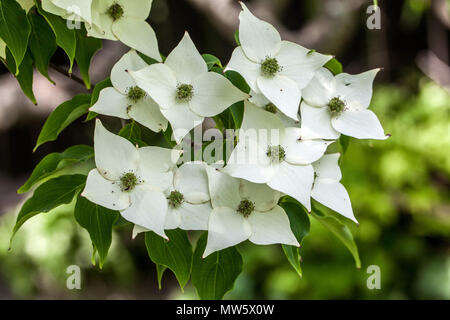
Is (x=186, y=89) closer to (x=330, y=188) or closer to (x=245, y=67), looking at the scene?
(x=245, y=67)

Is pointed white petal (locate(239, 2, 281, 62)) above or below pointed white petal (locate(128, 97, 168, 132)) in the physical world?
above

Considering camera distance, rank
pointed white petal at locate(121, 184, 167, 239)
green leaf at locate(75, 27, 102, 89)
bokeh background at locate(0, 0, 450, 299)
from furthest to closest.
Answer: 1. bokeh background at locate(0, 0, 450, 299)
2. green leaf at locate(75, 27, 102, 89)
3. pointed white petal at locate(121, 184, 167, 239)

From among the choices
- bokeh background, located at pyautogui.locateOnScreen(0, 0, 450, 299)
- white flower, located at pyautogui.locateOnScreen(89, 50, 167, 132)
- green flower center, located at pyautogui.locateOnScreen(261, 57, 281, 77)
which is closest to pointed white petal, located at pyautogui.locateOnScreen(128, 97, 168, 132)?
white flower, located at pyautogui.locateOnScreen(89, 50, 167, 132)

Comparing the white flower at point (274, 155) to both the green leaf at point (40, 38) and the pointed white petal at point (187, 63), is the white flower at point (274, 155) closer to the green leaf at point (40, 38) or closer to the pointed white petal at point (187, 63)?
the pointed white petal at point (187, 63)

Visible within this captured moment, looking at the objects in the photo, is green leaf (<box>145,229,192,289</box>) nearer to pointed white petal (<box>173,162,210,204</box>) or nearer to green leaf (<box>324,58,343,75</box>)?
pointed white petal (<box>173,162,210,204</box>)

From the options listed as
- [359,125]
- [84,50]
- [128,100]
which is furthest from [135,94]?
[359,125]

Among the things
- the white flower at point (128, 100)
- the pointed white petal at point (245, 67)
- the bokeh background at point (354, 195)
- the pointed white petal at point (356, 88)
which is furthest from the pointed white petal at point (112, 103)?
the bokeh background at point (354, 195)
